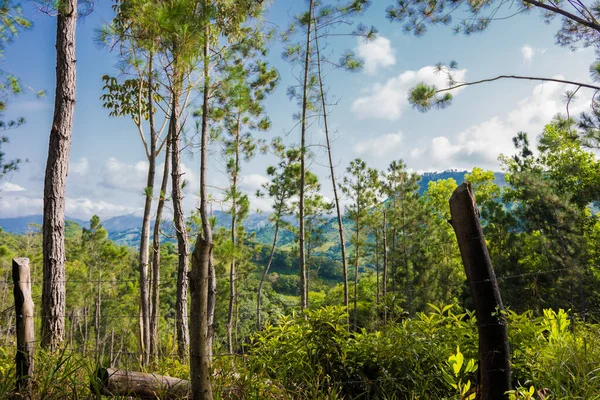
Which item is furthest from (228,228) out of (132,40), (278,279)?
(278,279)

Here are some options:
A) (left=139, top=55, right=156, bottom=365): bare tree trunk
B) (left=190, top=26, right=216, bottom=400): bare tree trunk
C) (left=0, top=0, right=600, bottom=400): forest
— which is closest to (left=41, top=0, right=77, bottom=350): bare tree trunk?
(left=0, top=0, right=600, bottom=400): forest

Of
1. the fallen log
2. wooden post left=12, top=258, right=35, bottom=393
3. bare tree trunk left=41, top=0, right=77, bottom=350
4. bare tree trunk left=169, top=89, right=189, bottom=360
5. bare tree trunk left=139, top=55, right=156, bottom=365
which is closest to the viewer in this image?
the fallen log

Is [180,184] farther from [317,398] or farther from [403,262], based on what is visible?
[403,262]

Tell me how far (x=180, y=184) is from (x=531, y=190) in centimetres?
1168

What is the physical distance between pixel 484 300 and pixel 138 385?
2016 mm

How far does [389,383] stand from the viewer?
2.33m

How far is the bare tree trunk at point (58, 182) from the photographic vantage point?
3.59m

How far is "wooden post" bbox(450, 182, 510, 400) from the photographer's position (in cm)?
195

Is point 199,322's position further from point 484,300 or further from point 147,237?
point 147,237

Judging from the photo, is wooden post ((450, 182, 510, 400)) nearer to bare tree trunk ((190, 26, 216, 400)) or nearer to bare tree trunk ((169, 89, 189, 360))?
bare tree trunk ((190, 26, 216, 400))

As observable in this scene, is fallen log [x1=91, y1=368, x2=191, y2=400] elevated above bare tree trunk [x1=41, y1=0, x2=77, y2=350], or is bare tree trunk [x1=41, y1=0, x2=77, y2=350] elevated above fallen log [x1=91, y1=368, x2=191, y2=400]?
bare tree trunk [x1=41, y1=0, x2=77, y2=350]

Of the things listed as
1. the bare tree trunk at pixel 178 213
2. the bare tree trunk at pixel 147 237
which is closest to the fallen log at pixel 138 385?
the bare tree trunk at pixel 178 213

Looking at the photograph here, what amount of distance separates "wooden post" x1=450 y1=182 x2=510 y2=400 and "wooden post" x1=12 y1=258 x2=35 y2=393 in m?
2.68

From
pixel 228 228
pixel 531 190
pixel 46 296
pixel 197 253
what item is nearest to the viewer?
pixel 197 253
